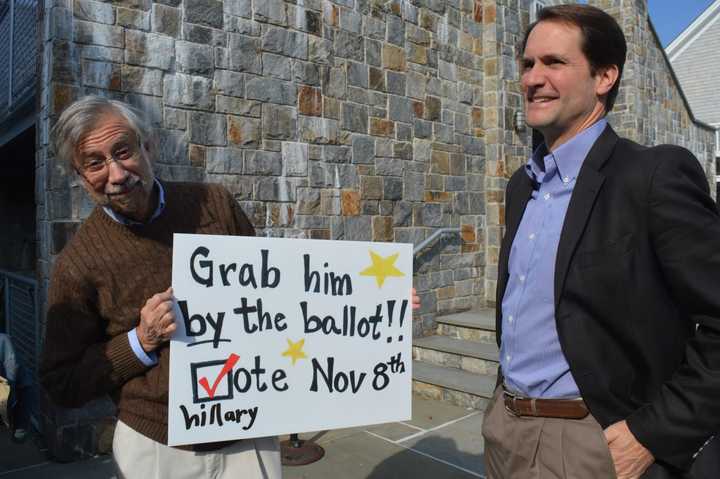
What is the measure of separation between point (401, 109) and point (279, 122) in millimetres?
1663

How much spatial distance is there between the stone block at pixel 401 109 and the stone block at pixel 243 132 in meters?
1.71

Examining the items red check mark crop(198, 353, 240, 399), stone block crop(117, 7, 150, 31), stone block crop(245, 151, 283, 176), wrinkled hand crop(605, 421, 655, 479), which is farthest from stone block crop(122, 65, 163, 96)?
wrinkled hand crop(605, 421, 655, 479)

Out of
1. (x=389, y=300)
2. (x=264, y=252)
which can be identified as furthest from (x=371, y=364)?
(x=264, y=252)

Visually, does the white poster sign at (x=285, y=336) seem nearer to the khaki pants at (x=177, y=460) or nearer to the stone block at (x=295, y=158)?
the khaki pants at (x=177, y=460)

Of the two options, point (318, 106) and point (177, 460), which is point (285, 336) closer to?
point (177, 460)

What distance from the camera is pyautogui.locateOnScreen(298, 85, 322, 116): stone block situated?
197 inches

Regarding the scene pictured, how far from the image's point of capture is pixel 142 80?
405 cm

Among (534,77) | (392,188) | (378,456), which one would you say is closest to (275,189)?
(392,188)

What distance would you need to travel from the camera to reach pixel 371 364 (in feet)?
6.22

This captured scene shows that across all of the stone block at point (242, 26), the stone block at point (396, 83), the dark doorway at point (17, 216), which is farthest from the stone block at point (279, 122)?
the dark doorway at point (17, 216)

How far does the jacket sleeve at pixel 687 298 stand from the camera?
1.25 meters

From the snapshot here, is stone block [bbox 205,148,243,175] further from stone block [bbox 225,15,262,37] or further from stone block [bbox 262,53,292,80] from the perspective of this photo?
stone block [bbox 225,15,262,37]

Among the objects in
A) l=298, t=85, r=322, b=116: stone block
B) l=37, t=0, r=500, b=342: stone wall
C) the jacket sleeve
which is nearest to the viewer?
the jacket sleeve

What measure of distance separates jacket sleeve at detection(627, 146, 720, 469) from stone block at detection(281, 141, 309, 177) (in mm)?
3853
